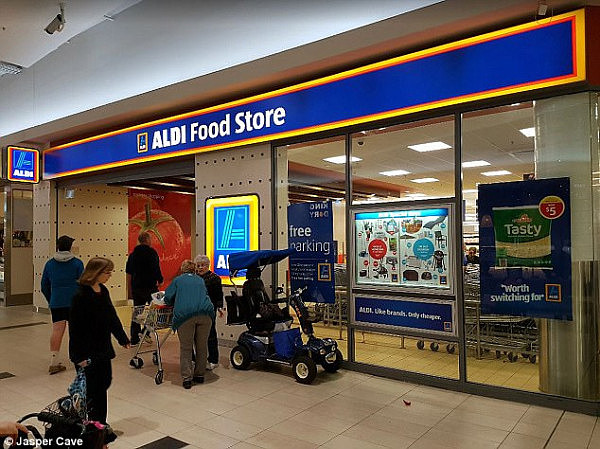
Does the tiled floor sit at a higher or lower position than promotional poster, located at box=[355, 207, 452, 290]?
lower

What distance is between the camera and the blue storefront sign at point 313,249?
6090mm

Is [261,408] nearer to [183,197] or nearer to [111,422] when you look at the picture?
[111,422]

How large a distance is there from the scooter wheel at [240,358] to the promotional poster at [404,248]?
1.60m

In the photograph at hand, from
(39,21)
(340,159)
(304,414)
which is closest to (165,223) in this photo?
(39,21)

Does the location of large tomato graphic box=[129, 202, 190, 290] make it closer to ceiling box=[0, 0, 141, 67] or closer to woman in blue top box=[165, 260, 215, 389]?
ceiling box=[0, 0, 141, 67]

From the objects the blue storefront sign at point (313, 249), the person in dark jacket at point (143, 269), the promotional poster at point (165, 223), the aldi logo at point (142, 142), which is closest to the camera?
the blue storefront sign at point (313, 249)

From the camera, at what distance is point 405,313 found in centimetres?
540

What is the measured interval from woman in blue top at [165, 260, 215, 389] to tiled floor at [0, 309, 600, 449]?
235 millimetres

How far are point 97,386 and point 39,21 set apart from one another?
736 cm

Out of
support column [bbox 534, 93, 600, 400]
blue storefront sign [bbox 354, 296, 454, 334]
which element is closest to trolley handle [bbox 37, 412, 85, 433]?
blue storefront sign [bbox 354, 296, 454, 334]

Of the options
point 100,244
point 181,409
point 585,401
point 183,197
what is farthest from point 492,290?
point 183,197

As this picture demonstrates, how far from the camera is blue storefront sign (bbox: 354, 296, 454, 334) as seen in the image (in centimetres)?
513

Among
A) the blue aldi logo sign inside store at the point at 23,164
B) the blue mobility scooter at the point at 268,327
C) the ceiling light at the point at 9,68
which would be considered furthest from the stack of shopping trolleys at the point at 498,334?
the ceiling light at the point at 9,68

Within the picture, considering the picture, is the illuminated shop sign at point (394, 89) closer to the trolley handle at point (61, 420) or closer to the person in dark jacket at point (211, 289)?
the person in dark jacket at point (211, 289)
